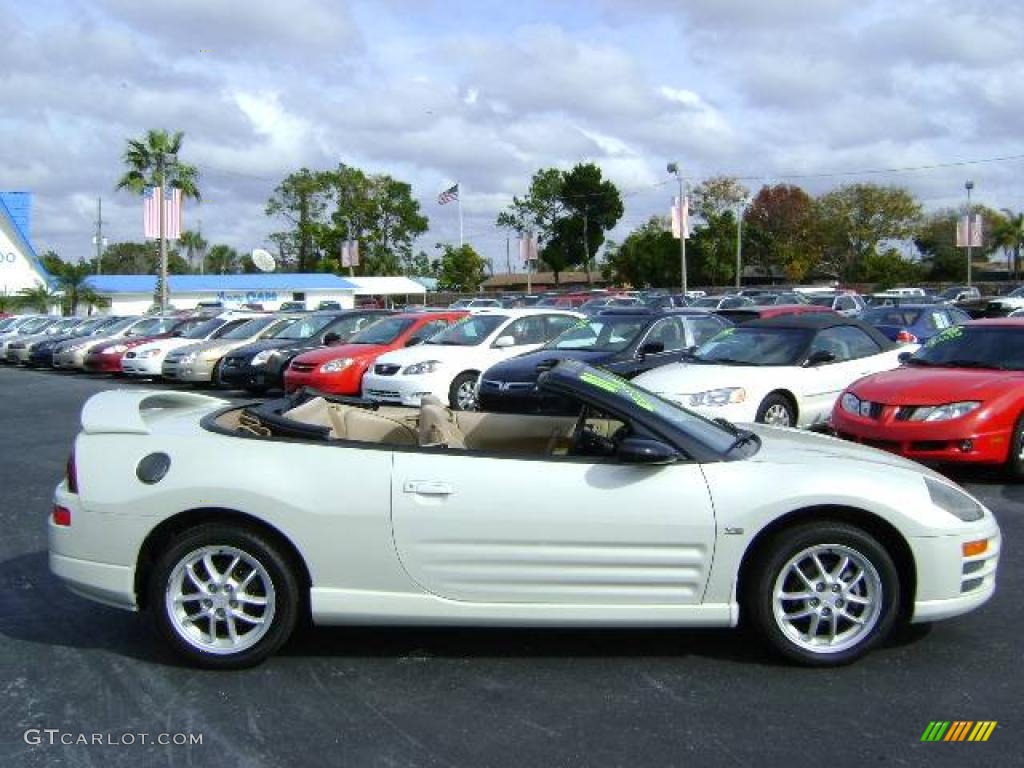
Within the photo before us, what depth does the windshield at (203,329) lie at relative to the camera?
22.5 metres

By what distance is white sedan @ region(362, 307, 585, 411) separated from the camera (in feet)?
43.4

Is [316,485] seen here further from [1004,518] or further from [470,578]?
[1004,518]

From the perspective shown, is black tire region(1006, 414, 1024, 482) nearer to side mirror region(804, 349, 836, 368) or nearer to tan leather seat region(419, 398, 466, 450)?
side mirror region(804, 349, 836, 368)

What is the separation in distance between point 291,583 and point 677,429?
5.94ft

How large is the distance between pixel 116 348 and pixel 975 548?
22.1 metres

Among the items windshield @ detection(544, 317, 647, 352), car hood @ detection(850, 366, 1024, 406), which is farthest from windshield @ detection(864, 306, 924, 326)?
car hood @ detection(850, 366, 1024, 406)

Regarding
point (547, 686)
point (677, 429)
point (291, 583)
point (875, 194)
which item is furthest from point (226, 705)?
point (875, 194)

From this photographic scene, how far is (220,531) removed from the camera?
14.0 feet

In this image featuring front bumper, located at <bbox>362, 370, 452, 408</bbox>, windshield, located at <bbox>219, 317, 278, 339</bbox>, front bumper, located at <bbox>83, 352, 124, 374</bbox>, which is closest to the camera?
front bumper, located at <bbox>362, 370, 452, 408</bbox>

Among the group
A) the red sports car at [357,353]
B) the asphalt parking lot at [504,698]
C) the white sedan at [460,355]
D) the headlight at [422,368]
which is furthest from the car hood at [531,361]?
the asphalt parking lot at [504,698]

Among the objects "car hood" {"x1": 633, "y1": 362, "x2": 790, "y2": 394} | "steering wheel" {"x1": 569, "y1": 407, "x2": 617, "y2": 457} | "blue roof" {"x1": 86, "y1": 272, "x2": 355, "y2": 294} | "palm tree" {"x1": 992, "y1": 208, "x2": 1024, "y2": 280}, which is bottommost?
"steering wheel" {"x1": 569, "y1": 407, "x2": 617, "y2": 457}

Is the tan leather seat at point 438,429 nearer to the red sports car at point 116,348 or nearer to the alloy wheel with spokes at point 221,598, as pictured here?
the alloy wheel with spokes at point 221,598

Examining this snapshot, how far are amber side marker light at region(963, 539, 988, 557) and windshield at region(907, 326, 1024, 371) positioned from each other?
487 cm

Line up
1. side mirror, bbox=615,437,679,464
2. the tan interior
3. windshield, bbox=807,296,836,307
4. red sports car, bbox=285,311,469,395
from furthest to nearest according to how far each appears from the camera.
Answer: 1. windshield, bbox=807,296,836,307
2. red sports car, bbox=285,311,469,395
3. the tan interior
4. side mirror, bbox=615,437,679,464
